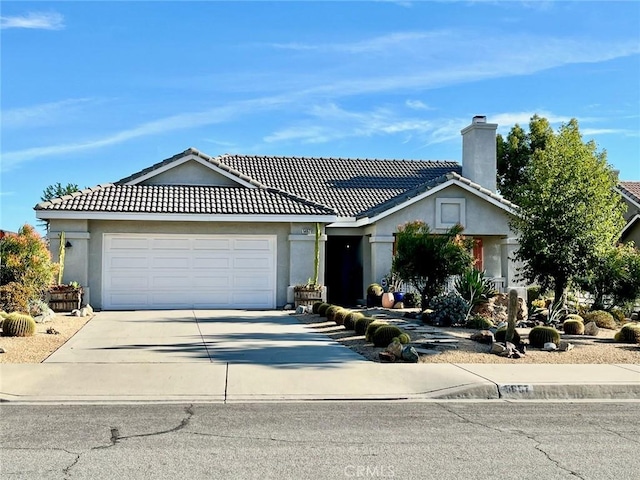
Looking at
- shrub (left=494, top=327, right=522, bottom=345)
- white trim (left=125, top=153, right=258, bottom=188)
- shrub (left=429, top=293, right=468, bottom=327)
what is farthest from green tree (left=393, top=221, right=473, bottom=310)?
white trim (left=125, top=153, right=258, bottom=188)

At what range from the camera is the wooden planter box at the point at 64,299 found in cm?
2106

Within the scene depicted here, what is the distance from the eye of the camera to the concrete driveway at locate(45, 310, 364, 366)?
12.8 meters

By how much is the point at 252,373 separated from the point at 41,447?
15.1ft

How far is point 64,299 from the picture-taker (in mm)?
21094

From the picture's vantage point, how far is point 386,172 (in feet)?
102

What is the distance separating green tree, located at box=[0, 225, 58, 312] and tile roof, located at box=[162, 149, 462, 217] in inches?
404

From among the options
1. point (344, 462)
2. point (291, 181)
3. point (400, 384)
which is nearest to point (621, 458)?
point (344, 462)

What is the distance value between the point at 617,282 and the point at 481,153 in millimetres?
10919

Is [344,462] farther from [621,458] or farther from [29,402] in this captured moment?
[29,402]

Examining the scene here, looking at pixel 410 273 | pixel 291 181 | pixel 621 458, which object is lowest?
pixel 621 458

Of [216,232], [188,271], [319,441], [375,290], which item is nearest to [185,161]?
[216,232]

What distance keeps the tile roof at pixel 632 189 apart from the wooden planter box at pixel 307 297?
16.2 m

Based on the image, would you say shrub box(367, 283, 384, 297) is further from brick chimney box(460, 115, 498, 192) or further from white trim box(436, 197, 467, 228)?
brick chimney box(460, 115, 498, 192)

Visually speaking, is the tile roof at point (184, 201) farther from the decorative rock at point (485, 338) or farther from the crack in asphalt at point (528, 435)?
the crack in asphalt at point (528, 435)
